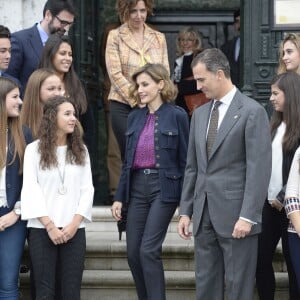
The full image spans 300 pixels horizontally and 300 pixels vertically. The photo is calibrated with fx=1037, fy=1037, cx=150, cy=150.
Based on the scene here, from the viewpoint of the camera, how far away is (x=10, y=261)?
24.0 feet

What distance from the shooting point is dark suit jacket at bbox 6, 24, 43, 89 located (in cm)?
859

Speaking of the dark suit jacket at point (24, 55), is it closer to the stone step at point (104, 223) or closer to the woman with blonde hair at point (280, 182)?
the stone step at point (104, 223)

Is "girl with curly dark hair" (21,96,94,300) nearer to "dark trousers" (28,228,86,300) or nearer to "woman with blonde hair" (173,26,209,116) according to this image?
"dark trousers" (28,228,86,300)

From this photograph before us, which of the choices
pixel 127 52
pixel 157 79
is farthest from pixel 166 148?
pixel 127 52

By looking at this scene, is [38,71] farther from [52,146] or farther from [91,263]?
[91,263]

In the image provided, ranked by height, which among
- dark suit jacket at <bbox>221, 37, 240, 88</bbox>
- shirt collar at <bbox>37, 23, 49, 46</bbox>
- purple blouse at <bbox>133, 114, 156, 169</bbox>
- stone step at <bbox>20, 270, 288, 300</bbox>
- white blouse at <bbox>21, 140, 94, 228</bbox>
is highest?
shirt collar at <bbox>37, 23, 49, 46</bbox>

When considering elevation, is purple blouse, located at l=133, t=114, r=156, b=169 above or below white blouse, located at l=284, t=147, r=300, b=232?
above

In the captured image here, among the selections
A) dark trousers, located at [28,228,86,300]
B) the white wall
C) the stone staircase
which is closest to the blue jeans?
dark trousers, located at [28,228,86,300]

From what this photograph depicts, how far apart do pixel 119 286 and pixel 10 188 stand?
138cm

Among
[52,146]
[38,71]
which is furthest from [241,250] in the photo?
[38,71]

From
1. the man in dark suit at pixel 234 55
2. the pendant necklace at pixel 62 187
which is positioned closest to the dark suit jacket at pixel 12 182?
the pendant necklace at pixel 62 187

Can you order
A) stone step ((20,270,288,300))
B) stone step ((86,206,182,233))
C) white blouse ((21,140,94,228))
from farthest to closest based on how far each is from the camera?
stone step ((86,206,182,233)), stone step ((20,270,288,300)), white blouse ((21,140,94,228))

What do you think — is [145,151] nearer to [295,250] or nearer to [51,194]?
[51,194]

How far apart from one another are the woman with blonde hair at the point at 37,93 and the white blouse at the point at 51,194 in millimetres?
453
